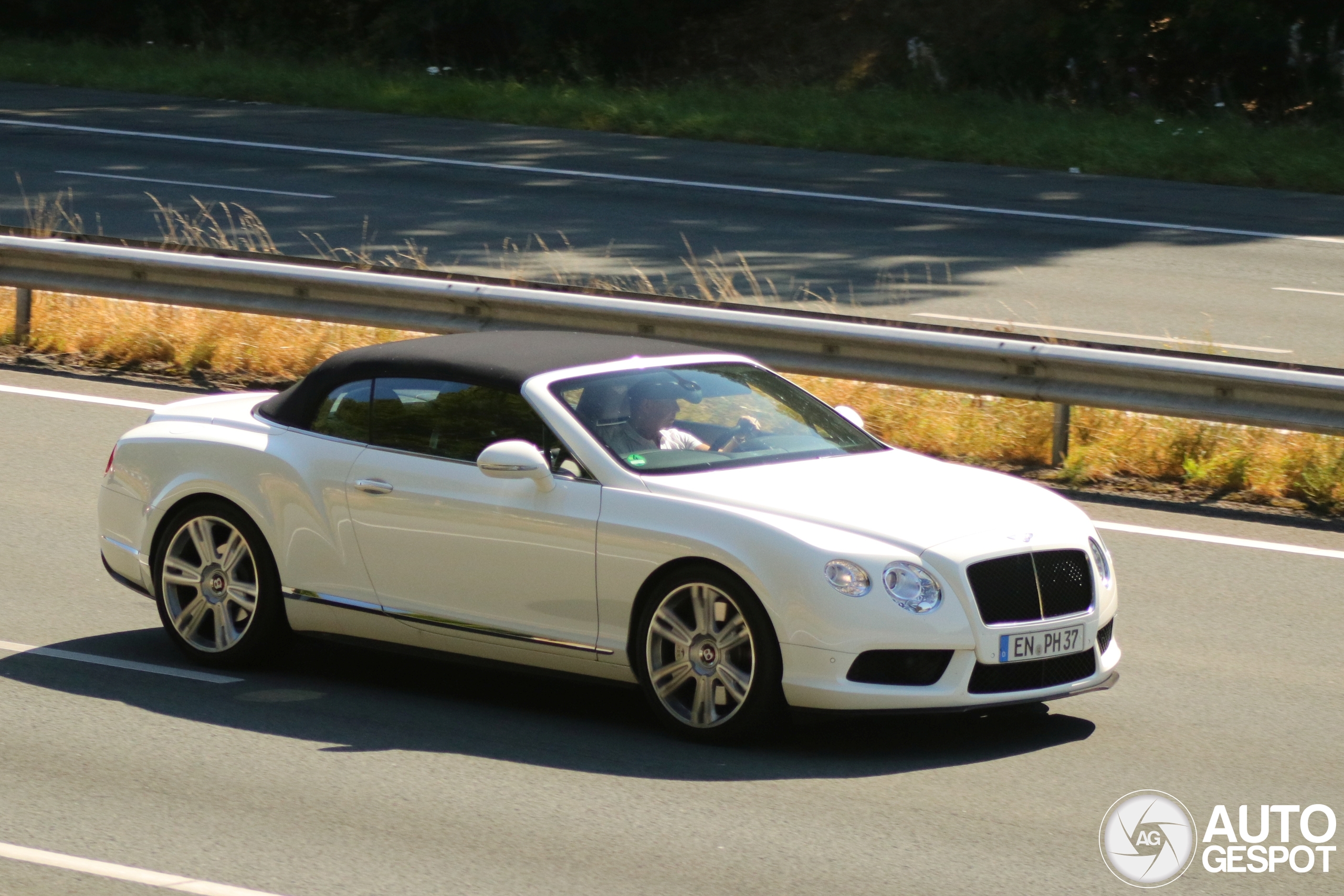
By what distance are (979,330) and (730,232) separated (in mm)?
4913

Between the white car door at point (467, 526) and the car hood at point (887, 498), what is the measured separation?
1.43 ft

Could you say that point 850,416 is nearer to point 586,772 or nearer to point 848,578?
point 848,578

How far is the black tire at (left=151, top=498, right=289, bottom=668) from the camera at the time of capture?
24.8 feet

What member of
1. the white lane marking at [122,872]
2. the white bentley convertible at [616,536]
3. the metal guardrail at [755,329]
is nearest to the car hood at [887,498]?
the white bentley convertible at [616,536]

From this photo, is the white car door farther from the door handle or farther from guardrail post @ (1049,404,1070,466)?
guardrail post @ (1049,404,1070,466)

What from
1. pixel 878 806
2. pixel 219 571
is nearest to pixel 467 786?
pixel 878 806

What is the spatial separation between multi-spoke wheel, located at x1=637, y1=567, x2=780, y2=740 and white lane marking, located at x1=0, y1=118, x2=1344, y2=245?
1431cm

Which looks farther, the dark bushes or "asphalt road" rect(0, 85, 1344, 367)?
the dark bushes

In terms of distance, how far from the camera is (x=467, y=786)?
245 inches

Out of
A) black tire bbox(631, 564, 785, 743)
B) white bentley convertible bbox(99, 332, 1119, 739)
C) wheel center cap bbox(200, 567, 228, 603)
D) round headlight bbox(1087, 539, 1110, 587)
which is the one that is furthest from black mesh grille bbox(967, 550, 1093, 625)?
wheel center cap bbox(200, 567, 228, 603)

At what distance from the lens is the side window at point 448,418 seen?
716 centimetres

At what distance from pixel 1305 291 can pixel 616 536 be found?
466 inches

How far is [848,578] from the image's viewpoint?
20.9 feet

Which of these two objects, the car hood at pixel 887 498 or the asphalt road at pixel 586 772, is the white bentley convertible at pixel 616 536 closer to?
the car hood at pixel 887 498
